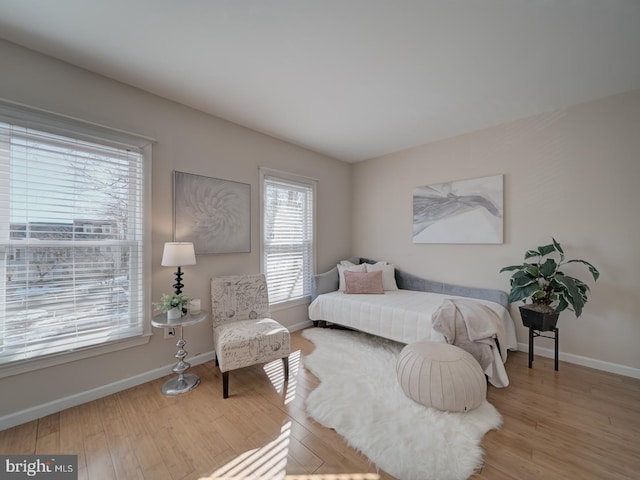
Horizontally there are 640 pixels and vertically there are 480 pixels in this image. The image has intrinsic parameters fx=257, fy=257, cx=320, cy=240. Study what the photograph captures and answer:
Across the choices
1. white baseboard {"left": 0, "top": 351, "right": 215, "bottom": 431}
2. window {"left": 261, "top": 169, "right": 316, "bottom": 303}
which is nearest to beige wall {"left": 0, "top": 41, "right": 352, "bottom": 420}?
white baseboard {"left": 0, "top": 351, "right": 215, "bottom": 431}

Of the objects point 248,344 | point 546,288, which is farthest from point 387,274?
point 248,344

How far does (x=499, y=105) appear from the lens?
8.74ft

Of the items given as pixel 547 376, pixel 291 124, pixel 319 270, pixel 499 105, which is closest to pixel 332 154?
pixel 291 124

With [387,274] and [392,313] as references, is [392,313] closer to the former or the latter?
[392,313]

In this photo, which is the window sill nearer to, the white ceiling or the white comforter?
the white comforter

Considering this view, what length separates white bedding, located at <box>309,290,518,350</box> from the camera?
2.67 m

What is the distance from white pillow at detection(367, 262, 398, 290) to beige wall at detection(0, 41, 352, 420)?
126 centimetres

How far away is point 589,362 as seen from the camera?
259 centimetres

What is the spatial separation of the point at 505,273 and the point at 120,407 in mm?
4004

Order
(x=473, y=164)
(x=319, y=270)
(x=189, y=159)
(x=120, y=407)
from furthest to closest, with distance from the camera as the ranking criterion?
(x=319, y=270), (x=473, y=164), (x=189, y=159), (x=120, y=407)

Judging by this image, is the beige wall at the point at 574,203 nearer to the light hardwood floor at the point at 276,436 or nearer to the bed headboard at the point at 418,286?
the bed headboard at the point at 418,286

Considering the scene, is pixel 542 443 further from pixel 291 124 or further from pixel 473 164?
pixel 291 124

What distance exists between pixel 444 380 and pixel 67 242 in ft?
9.78

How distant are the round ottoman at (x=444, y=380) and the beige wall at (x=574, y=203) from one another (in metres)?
1.63
